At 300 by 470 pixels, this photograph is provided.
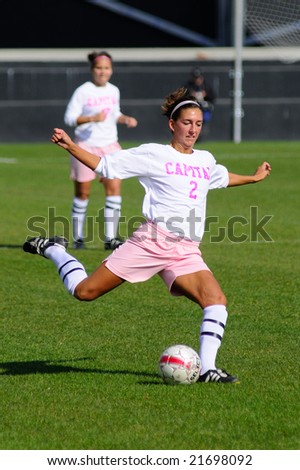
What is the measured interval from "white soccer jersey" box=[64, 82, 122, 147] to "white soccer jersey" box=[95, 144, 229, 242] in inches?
268

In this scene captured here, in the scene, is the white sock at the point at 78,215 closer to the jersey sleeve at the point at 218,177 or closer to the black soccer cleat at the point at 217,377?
the jersey sleeve at the point at 218,177

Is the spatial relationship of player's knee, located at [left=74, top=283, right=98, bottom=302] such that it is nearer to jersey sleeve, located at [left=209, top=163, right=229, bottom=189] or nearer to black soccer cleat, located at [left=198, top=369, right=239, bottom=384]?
black soccer cleat, located at [left=198, top=369, right=239, bottom=384]

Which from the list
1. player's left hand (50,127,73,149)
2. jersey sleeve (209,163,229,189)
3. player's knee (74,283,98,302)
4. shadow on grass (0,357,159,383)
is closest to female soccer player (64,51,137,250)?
shadow on grass (0,357,159,383)

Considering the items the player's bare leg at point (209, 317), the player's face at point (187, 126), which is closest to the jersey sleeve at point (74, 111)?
the player's face at point (187, 126)

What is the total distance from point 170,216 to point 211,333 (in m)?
0.88

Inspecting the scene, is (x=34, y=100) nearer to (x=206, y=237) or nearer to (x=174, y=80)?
(x=174, y=80)

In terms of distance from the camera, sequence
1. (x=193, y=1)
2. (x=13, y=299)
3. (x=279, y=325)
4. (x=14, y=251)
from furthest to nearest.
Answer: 1. (x=193, y=1)
2. (x=14, y=251)
3. (x=13, y=299)
4. (x=279, y=325)

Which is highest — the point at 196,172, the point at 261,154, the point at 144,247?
the point at 196,172

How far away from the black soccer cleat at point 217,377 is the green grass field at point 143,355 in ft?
0.20

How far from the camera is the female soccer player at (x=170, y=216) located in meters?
7.96

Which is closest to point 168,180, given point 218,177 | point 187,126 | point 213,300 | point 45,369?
point 187,126

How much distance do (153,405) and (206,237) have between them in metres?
9.30

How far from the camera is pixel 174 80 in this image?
3775 centimetres

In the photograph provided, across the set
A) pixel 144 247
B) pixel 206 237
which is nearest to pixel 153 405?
pixel 144 247
